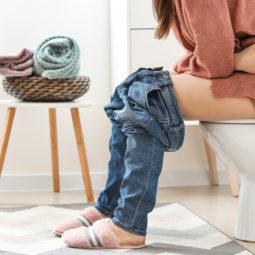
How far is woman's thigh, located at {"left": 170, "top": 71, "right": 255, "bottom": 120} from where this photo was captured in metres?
1.23

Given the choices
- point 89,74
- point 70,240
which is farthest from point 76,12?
point 70,240

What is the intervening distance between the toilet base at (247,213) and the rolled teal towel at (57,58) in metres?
0.70

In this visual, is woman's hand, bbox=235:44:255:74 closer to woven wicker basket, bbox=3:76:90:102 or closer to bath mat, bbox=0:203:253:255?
bath mat, bbox=0:203:253:255

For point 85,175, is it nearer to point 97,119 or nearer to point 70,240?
point 97,119

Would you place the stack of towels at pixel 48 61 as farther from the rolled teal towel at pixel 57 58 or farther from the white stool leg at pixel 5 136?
the white stool leg at pixel 5 136

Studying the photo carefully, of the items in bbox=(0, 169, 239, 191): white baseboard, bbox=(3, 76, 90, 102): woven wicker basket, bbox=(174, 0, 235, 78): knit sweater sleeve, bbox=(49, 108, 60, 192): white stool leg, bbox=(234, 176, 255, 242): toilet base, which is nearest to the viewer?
bbox=(174, 0, 235, 78): knit sweater sleeve

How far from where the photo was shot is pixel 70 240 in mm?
1282

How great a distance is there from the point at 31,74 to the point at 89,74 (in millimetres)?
376

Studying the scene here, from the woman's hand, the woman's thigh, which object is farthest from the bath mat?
the woman's hand

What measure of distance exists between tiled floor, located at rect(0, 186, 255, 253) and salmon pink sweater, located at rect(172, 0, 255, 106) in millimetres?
500

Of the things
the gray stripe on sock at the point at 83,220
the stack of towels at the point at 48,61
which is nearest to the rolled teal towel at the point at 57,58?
A: the stack of towels at the point at 48,61

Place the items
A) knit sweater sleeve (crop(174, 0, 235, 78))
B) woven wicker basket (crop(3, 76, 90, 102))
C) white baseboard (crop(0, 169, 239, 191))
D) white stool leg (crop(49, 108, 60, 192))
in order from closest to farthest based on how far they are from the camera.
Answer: knit sweater sleeve (crop(174, 0, 235, 78)), woven wicker basket (crop(3, 76, 90, 102)), white stool leg (crop(49, 108, 60, 192)), white baseboard (crop(0, 169, 239, 191))

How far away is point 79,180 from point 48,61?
1.81 ft

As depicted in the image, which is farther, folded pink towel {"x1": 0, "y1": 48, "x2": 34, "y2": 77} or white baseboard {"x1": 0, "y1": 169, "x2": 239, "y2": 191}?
white baseboard {"x1": 0, "y1": 169, "x2": 239, "y2": 191}
